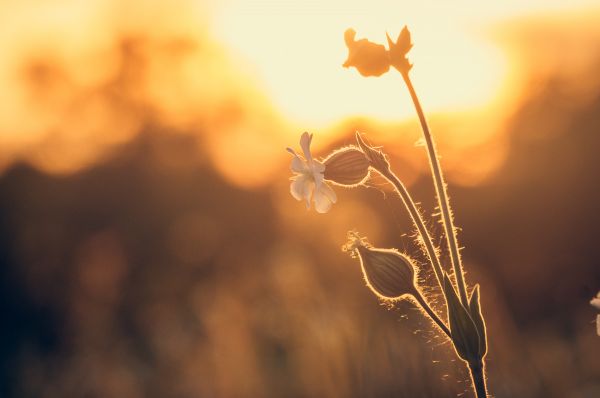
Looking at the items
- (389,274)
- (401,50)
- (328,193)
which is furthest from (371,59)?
(389,274)

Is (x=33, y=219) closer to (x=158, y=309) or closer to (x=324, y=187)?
(x=158, y=309)

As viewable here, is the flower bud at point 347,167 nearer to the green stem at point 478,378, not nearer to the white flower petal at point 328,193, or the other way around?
the white flower petal at point 328,193

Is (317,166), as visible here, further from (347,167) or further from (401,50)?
(401,50)

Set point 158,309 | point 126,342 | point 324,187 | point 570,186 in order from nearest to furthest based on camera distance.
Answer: point 324,187, point 570,186, point 126,342, point 158,309

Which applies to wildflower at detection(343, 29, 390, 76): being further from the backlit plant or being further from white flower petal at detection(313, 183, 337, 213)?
white flower petal at detection(313, 183, 337, 213)

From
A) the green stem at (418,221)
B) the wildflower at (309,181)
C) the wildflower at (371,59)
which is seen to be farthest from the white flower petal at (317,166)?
the wildflower at (371,59)

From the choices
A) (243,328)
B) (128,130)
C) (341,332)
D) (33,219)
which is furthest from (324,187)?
(128,130)
